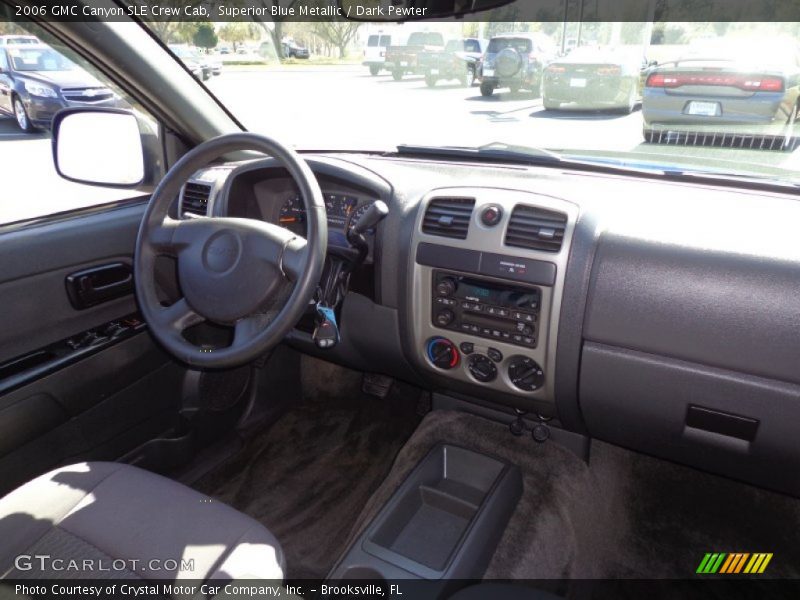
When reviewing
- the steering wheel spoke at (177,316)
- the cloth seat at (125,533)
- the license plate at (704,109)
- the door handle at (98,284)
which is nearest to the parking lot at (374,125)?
the license plate at (704,109)

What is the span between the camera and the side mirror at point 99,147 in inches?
93.7

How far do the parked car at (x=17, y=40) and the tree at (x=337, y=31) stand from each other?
105cm

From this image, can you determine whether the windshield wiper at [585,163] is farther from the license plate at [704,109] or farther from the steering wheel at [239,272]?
the steering wheel at [239,272]

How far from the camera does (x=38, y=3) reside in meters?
1.80

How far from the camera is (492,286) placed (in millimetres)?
1852

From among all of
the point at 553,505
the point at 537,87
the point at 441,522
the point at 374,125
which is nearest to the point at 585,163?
the point at 537,87

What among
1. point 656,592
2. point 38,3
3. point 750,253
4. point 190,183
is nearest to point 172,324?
point 190,183

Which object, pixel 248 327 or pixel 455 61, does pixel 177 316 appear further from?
pixel 455 61

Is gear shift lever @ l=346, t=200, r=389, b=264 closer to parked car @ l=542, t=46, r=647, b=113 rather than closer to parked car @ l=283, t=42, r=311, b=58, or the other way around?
parked car @ l=542, t=46, r=647, b=113

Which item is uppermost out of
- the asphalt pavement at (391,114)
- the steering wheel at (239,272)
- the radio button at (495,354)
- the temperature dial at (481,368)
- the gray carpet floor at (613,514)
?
the asphalt pavement at (391,114)

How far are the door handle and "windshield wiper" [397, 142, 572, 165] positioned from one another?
1197 millimetres

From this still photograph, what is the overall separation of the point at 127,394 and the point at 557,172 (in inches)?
70.6

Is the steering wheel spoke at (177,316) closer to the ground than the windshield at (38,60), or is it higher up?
closer to the ground

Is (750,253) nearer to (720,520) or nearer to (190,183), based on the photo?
(720,520)
